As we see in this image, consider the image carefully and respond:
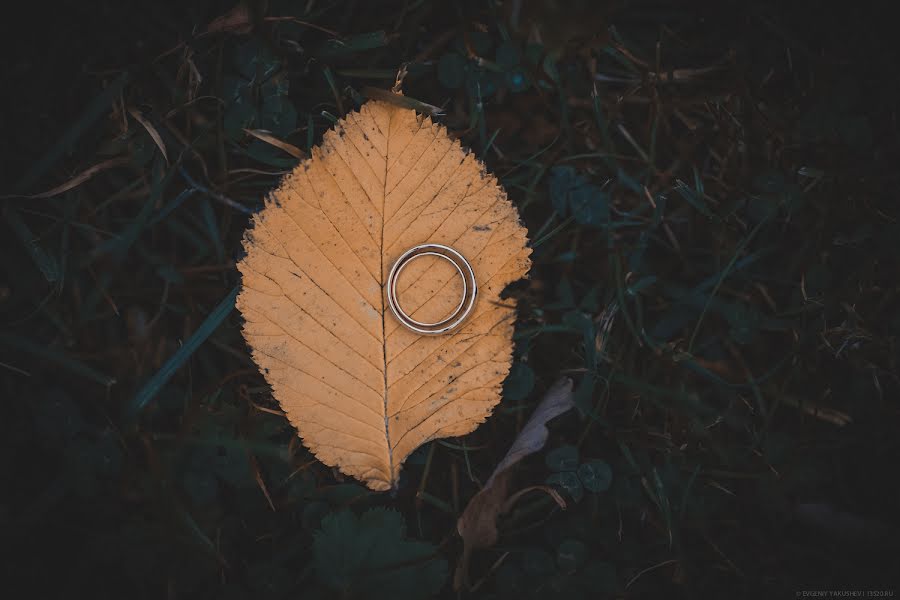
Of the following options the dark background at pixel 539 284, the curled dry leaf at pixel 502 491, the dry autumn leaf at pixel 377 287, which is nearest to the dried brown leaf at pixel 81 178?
the dark background at pixel 539 284

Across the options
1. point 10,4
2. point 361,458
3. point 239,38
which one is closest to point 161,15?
point 239,38

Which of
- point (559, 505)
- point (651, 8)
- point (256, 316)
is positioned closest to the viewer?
point (256, 316)

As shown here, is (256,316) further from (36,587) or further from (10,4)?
(10,4)

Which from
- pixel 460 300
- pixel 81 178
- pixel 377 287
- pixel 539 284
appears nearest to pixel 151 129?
pixel 81 178

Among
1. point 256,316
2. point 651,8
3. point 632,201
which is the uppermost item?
point 651,8

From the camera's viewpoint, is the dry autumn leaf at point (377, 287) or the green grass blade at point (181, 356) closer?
the dry autumn leaf at point (377, 287)

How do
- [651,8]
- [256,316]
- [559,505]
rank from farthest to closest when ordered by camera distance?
1. [651,8]
2. [559,505]
3. [256,316]

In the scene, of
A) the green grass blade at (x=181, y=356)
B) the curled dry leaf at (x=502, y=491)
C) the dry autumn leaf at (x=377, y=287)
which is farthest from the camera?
the green grass blade at (x=181, y=356)

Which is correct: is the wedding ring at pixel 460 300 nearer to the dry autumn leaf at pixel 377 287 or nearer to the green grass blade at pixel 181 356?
the dry autumn leaf at pixel 377 287
